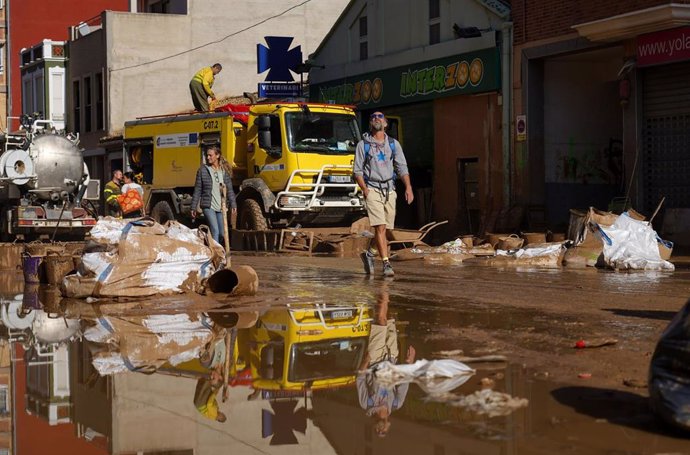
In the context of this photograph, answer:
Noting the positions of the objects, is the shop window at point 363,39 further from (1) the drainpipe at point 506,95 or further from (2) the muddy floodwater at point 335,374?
(2) the muddy floodwater at point 335,374

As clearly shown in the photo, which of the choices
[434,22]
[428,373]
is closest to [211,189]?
[428,373]

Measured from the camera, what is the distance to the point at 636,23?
19.3 m

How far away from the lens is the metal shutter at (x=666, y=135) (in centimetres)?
1997

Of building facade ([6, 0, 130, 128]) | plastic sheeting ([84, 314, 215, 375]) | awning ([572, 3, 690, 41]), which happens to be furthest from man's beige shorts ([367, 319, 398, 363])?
building facade ([6, 0, 130, 128])

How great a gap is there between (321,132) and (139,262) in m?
11.0

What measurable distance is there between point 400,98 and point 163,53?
14989 millimetres

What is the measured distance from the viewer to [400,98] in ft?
86.9

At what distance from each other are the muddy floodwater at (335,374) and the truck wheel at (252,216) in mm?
10132

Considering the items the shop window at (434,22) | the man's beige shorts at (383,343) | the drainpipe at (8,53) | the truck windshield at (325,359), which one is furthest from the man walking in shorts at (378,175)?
the drainpipe at (8,53)

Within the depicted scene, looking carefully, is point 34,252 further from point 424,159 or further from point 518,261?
point 424,159

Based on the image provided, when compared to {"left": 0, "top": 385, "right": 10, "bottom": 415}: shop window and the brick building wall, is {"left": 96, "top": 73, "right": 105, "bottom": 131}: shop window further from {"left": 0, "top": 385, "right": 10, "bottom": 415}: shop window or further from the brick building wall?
{"left": 0, "top": 385, "right": 10, "bottom": 415}: shop window

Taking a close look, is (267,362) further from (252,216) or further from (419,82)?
(419,82)

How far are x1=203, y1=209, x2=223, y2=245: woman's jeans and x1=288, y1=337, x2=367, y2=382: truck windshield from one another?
28.4 feet

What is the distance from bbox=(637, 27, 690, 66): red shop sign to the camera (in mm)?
18981
